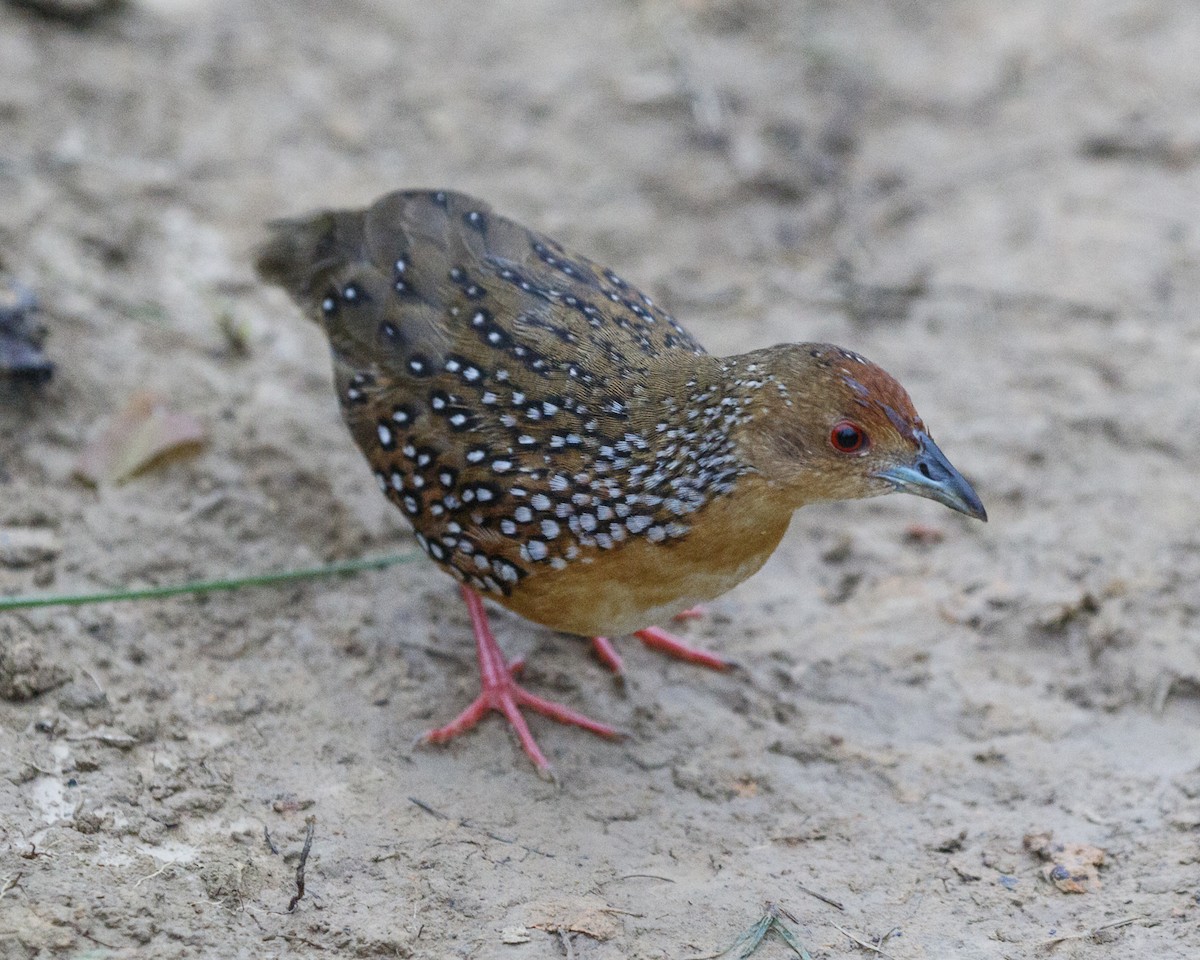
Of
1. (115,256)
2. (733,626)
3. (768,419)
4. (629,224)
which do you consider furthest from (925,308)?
(115,256)

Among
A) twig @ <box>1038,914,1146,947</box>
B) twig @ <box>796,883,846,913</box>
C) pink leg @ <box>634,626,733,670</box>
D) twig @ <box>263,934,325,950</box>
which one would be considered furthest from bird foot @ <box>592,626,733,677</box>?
twig @ <box>263,934,325,950</box>

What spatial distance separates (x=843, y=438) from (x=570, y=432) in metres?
0.83

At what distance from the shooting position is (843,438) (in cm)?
380

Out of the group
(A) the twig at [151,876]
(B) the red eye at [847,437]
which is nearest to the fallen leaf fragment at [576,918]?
(A) the twig at [151,876]

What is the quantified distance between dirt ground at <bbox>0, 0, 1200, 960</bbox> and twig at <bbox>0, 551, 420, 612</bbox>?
7 centimetres

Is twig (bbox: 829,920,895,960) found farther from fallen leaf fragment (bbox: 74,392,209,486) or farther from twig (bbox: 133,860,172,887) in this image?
fallen leaf fragment (bbox: 74,392,209,486)

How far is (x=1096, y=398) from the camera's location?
5.72m

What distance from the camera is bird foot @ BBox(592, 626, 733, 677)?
4.80 meters

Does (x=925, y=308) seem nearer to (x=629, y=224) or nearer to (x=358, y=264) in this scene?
(x=629, y=224)

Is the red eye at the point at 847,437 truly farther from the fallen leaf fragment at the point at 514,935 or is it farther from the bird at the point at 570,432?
the fallen leaf fragment at the point at 514,935

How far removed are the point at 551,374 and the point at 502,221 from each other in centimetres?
84

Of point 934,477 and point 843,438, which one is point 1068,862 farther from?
point 843,438

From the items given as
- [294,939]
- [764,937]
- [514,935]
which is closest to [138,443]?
[294,939]

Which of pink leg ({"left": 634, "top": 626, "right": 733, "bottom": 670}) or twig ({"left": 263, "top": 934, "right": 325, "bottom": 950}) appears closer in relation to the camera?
twig ({"left": 263, "top": 934, "right": 325, "bottom": 950})
